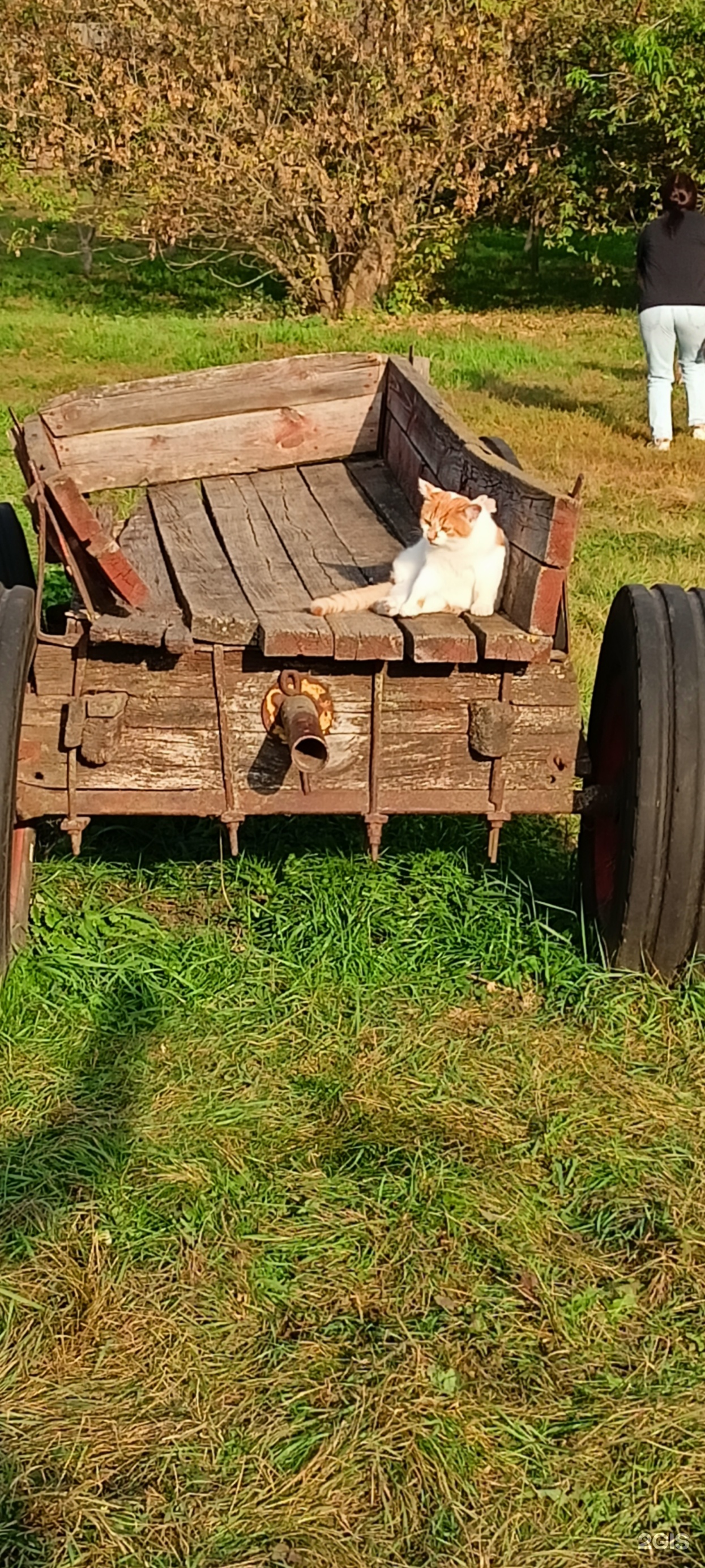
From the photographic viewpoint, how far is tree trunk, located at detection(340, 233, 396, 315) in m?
17.3

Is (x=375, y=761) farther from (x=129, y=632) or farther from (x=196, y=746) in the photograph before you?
(x=129, y=632)

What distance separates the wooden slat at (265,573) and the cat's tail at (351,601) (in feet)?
0.13

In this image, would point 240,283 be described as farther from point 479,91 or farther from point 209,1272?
point 209,1272

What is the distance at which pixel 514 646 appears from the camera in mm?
3416

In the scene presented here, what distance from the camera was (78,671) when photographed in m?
3.52

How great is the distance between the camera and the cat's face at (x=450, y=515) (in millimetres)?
3805

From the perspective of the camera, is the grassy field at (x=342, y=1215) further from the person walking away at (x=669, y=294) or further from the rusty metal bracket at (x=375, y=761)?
the person walking away at (x=669, y=294)

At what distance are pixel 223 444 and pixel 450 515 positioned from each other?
6.91ft

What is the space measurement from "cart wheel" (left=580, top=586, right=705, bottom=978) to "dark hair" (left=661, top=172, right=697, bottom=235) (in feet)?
24.1

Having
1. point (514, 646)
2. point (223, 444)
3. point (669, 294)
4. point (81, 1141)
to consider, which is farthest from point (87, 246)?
point (81, 1141)

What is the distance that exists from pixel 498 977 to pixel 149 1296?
1414mm

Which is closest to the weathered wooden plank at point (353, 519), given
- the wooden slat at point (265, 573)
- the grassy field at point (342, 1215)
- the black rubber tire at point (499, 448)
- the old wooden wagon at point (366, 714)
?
the wooden slat at point (265, 573)

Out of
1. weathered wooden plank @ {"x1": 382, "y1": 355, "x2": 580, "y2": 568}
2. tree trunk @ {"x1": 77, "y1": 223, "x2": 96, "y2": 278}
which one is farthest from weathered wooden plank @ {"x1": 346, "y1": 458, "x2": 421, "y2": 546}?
tree trunk @ {"x1": 77, "y1": 223, "x2": 96, "y2": 278}

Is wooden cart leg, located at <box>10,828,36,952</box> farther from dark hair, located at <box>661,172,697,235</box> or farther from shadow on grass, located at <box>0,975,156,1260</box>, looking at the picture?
dark hair, located at <box>661,172,697,235</box>
